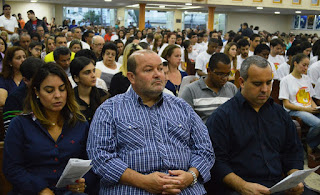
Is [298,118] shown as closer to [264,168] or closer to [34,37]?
[264,168]

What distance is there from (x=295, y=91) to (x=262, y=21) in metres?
27.1

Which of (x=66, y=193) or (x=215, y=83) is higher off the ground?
(x=215, y=83)

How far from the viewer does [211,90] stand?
3730mm

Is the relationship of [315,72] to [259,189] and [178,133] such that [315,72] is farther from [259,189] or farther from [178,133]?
[178,133]

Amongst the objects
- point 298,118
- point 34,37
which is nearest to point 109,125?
point 298,118

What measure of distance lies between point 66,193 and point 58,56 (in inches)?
122

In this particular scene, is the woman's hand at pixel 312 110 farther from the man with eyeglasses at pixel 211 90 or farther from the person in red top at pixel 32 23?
the person in red top at pixel 32 23

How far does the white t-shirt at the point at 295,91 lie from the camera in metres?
5.16

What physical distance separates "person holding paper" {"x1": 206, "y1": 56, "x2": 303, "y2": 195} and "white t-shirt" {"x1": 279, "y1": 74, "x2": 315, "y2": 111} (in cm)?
Answer: 249

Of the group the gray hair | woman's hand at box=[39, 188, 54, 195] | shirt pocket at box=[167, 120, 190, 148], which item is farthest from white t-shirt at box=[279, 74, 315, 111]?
woman's hand at box=[39, 188, 54, 195]

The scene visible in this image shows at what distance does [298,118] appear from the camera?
4.83 meters

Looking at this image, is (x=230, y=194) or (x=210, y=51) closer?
(x=230, y=194)

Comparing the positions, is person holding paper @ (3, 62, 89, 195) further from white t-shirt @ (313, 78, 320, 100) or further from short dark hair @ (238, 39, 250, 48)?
short dark hair @ (238, 39, 250, 48)

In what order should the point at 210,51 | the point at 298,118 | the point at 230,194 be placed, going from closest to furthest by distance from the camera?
the point at 230,194 → the point at 298,118 → the point at 210,51
